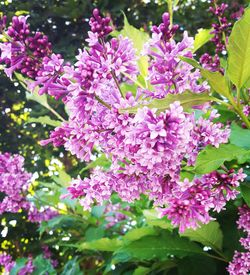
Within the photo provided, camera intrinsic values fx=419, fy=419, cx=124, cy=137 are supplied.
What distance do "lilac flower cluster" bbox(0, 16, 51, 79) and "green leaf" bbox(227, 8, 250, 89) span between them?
A: 1.59ft

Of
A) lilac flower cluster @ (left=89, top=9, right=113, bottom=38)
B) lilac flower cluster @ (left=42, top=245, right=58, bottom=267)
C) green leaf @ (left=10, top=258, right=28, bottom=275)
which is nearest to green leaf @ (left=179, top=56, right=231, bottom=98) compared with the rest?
lilac flower cluster @ (left=89, top=9, right=113, bottom=38)

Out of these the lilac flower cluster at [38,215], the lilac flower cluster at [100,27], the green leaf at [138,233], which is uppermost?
the lilac flower cluster at [100,27]

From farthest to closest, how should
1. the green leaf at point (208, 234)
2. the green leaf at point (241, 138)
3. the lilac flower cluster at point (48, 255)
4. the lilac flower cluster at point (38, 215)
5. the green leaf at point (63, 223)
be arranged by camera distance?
the lilac flower cluster at point (48, 255) → the lilac flower cluster at point (38, 215) → the green leaf at point (63, 223) → the green leaf at point (208, 234) → the green leaf at point (241, 138)

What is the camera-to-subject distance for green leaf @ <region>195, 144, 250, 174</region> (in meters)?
0.99

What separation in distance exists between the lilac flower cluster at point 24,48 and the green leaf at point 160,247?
752 mm

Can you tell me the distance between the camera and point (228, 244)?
1.59 metres

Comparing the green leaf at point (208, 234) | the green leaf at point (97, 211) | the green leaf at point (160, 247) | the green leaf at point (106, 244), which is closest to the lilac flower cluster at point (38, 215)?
the green leaf at point (97, 211)

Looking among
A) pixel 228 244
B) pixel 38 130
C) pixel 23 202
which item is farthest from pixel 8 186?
pixel 38 130

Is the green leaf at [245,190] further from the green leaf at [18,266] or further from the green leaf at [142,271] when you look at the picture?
the green leaf at [18,266]

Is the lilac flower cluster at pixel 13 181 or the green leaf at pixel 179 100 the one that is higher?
the green leaf at pixel 179 100

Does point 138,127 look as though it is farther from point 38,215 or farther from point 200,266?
point 38,215

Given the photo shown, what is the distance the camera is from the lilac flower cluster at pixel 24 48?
112cm

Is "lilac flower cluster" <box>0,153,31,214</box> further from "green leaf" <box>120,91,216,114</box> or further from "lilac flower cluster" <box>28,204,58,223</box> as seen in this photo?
"green leaf" <box>120,91,216,114</box>

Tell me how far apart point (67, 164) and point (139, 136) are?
300 centimetres
